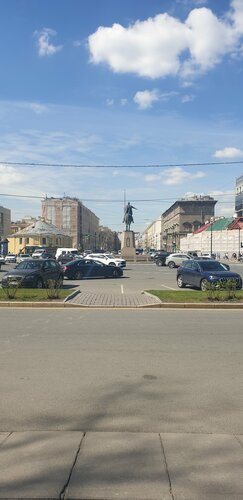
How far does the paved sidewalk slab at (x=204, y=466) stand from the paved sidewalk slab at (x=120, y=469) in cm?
10

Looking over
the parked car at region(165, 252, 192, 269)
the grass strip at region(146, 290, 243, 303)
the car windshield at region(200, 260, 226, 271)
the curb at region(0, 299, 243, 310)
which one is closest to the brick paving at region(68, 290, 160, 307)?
the curb at region(0, 299, 243, 310)

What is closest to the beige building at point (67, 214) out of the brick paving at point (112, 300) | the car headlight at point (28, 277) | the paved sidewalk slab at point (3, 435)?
the car headlight at point (28, 277)

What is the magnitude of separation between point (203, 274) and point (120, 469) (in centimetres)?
1612

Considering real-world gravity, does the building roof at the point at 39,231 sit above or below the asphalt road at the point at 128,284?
above

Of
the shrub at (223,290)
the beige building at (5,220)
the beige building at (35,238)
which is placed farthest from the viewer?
the beige building at (5,220)

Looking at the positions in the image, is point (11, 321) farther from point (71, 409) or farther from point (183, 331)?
point (71, 409)

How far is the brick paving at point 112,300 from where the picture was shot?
13859 millimetres

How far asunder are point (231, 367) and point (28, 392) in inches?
122

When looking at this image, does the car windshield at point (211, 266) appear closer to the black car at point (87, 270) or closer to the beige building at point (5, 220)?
the black car at point (87, 270)

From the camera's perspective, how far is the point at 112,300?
14992 mm

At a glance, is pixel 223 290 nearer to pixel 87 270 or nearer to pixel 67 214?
pixel 87 270

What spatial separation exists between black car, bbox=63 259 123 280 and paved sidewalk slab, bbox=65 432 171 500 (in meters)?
23.7

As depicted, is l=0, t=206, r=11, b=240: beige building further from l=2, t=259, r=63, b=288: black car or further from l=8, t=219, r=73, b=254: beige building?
l=2, t=259, r=63, b=288: black car

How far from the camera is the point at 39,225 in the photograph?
4508 inches
